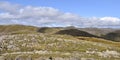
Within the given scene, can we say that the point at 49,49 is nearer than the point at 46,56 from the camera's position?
No

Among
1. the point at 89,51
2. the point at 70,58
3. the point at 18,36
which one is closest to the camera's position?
the point at 70,58

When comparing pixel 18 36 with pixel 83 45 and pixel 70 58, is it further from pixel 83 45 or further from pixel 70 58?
pixel 70 58

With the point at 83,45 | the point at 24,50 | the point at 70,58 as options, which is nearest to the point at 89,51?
the point at 83,45

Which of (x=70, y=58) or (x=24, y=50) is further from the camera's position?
(x=24, y=50)

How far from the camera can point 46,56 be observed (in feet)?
233

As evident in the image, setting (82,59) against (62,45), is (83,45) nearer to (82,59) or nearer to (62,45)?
(62,45)

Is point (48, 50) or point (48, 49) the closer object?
point (48, 50)

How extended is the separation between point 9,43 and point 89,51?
24085mm

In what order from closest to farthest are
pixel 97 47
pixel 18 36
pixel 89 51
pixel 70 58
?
pixel 70 58 → pixel 89 51 → pixel 97 47 → pixel 18 36

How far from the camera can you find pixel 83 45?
287 feet

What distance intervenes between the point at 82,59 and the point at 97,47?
717 inches

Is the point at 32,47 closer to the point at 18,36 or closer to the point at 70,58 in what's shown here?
the point at 18,36

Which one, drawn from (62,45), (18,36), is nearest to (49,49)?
(62,45)

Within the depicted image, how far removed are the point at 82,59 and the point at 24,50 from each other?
765 inches
